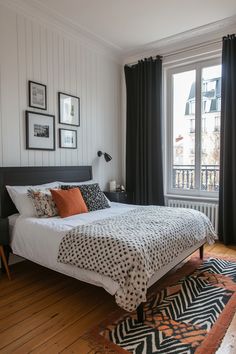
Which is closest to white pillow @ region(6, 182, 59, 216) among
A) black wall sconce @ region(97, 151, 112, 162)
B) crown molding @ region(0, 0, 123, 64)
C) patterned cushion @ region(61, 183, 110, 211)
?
patterned cushion @ region(61, 183, 110, 211)

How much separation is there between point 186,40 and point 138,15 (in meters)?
1.00

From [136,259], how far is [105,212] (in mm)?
1312

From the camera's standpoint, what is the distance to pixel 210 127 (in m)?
3.99

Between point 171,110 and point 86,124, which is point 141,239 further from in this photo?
point 171,110

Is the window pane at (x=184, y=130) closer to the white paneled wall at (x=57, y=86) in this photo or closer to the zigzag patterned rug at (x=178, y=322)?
the white paneled wall at (x=57, y=86)

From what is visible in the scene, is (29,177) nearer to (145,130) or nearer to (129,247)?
(129,247)

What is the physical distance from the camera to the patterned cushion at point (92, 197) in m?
3.16

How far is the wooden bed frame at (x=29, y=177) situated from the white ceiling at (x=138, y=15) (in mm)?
1967

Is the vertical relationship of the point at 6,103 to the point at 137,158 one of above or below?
above

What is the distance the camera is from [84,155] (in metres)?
4.02

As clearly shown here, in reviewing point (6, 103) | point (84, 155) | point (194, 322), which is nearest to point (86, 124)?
point (84, 155)

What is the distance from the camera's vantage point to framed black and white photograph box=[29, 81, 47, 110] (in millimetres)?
3197

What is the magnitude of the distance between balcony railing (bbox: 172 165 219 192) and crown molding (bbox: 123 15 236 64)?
185cm

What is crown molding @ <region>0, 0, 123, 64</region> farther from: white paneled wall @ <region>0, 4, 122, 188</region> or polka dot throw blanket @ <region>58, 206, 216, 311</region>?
polka dot throw blanket @ <region>58, 206, 216, 311</region>
